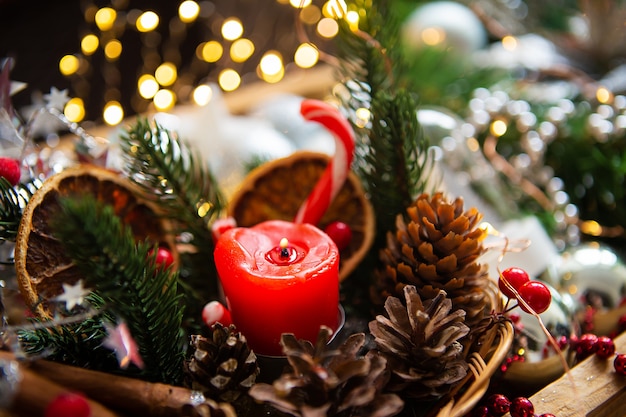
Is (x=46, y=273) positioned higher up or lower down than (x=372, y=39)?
lower down

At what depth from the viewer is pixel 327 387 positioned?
1.43 feet

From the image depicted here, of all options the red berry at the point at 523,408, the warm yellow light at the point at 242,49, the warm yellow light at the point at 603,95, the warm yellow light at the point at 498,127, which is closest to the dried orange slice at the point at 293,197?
the red berry at the point at 523,408

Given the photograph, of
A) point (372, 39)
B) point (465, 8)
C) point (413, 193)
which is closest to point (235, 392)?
point (413, 193)

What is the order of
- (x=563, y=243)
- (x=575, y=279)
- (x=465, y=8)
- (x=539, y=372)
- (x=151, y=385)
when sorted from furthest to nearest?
(x=465, y=8)
(x=563, y=243)
(x=575, y=279)
(x=539, y=372)
(x=151, y=385)

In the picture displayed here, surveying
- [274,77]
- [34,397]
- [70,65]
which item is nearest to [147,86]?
[70,65]

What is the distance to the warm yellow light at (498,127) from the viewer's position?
956 mm

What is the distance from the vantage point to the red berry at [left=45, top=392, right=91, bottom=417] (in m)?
0.39

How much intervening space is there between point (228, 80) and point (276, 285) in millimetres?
799

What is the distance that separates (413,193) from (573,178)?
1.38ft

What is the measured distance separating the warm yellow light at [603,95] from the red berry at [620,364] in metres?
0.51

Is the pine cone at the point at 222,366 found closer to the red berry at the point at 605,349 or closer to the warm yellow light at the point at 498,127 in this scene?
the red berry at the point at 605,349

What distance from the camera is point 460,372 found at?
48 centimetres

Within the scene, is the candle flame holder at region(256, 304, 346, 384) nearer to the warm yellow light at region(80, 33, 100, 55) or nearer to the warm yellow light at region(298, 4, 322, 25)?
the warm yellow light at region(80, 33, 100, 55)

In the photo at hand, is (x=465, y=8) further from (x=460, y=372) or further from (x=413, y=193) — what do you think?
(x=460, y=372)
